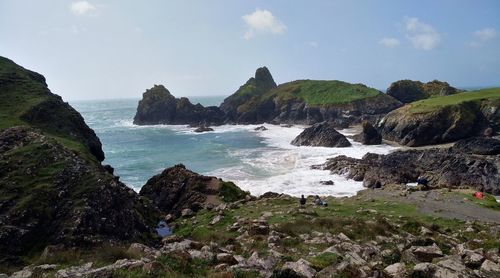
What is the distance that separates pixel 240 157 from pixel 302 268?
5903 centimetres

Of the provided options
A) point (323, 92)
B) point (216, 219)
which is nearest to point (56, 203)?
point (216, 219)

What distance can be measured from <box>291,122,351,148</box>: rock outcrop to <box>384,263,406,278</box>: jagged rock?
214ft

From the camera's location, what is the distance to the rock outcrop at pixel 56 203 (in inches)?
877

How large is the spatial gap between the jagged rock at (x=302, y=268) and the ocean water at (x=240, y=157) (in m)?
30.5

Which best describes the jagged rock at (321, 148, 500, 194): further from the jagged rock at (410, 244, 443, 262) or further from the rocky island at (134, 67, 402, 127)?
the rocky island at (134, 67, 402, 127)

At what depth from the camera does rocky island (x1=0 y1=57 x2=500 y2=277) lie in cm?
1484

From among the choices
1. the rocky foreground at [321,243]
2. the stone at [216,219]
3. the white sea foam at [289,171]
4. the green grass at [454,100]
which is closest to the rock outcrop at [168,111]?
the white sea foam at [289,171]

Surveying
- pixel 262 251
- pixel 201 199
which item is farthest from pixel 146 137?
pixel 262 251

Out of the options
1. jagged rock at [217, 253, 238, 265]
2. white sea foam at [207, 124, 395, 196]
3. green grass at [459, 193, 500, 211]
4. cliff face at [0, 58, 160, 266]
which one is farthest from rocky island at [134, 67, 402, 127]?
jagged rock at [217, 253, 238, 265]

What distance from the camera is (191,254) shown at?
1652 centimetres

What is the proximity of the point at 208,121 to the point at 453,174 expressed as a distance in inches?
4021

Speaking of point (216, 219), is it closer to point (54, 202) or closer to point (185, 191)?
point (185, 191)

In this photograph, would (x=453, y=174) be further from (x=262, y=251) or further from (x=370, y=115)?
(x=370, y=115)

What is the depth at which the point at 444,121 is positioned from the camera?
76.1m
